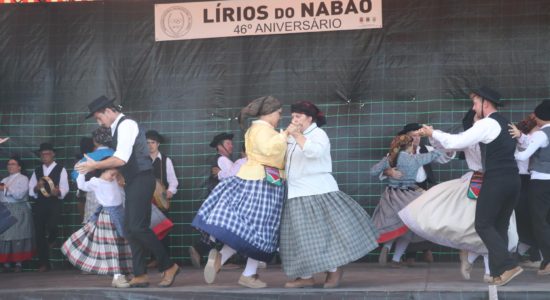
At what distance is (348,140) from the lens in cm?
1141

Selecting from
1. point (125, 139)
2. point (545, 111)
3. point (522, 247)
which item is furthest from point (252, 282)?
point (545, 111)

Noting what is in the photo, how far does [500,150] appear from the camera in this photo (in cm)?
841

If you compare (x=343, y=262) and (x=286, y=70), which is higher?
(x=286, y=70)

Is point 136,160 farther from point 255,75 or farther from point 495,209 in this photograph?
point 495,209

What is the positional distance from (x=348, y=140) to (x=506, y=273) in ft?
11.3

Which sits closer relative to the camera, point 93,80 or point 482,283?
point 482,283

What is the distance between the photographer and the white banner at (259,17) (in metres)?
11.2

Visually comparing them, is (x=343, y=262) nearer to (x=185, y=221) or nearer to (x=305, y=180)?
(x=305, y=180)

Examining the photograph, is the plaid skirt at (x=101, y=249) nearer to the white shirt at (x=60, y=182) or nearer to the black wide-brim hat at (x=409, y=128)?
the white shirt at (x=60, y=182)

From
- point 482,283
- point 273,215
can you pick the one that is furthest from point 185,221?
point 482,283

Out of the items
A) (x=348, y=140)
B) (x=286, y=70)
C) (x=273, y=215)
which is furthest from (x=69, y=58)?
(x=273, y=215)

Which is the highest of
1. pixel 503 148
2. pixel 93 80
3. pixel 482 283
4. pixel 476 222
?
pixel 93 80

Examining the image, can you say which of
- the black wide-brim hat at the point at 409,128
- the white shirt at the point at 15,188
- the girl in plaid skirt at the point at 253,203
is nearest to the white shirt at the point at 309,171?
the girl in plaid skirt at the point at 253,203

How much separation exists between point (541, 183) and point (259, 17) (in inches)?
150
